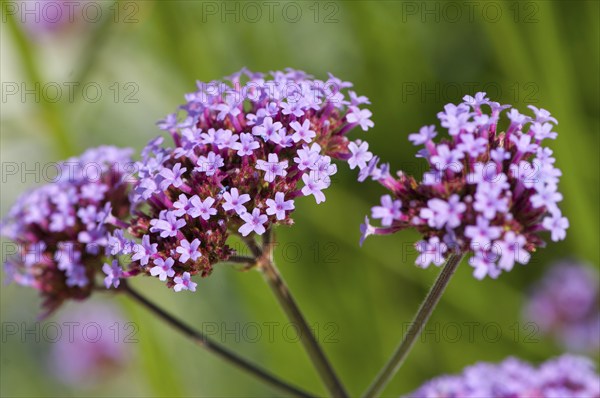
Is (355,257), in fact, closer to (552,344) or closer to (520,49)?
(552,344)

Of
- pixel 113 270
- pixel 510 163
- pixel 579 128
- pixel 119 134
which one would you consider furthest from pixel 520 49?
pixel 119 134

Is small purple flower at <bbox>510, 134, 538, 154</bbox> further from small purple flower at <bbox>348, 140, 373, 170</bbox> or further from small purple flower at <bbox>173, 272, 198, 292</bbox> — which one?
small purple flower at <bbox>173, 272, 198, 292</bbox>

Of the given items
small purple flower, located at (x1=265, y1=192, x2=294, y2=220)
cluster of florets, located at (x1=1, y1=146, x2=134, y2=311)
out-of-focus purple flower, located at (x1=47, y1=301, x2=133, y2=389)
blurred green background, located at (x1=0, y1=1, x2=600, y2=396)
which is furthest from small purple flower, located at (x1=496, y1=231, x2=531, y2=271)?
out-of-focus purple flower, located at (x1=47, y1=301, x2=133, y2=389)

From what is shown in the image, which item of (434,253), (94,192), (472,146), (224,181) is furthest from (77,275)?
(472,146)

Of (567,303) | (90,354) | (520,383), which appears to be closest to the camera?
(520,383)

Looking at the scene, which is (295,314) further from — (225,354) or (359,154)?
(359,154)

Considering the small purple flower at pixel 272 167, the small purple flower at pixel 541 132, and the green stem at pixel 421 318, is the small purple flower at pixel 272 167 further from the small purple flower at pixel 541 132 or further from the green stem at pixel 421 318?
the small purple flower at pixel 541 132

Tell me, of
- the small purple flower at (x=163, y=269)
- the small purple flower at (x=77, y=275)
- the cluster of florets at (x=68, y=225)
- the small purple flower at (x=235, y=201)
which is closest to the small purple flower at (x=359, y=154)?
the small purple flower at (x=235, y=201)
